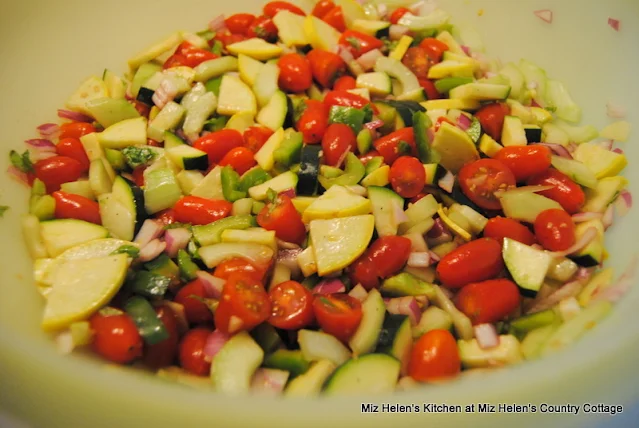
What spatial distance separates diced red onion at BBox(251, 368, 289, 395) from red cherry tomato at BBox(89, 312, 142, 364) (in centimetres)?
38

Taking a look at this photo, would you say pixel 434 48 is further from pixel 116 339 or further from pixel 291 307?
pixel 116 339

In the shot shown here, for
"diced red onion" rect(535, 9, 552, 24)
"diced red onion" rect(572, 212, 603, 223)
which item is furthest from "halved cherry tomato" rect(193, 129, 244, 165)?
"diced red onion" rect(535, 9, 552, 24)

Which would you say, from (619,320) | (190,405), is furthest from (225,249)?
(619,320)

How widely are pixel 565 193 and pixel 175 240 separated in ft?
5.28

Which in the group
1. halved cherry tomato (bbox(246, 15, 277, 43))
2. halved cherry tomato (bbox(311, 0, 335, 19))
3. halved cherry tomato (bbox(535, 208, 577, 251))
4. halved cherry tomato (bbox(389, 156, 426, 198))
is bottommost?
halved cherry tomato (bbox(535, 208, 577, 251))

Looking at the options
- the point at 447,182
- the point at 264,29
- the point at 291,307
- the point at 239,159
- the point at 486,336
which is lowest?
the point at 486,336

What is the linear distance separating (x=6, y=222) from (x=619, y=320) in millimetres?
2193

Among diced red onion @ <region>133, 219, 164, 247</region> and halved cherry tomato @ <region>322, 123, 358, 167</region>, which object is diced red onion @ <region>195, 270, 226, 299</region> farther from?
halved cherry tomato @ <region>322, 123, 358, 167</region>

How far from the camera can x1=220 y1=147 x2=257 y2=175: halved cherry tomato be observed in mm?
2342

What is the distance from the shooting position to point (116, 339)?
160 cm

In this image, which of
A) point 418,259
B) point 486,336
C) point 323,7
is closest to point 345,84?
point 323,7

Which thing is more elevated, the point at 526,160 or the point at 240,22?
the point at 240,22

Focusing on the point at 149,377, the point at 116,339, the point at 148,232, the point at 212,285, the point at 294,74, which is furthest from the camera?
the point at 294,74

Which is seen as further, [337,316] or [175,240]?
[175,240]
